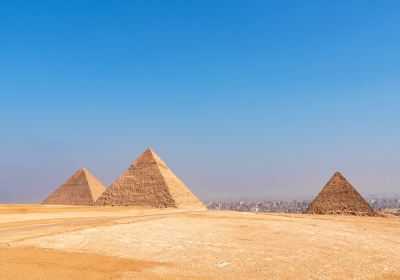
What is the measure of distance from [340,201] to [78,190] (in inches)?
1959

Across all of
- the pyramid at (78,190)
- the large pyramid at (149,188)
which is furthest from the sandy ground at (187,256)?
the pyramid at (78,190)

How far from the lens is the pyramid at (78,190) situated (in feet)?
238

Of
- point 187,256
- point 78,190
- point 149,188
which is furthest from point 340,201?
point 78,190

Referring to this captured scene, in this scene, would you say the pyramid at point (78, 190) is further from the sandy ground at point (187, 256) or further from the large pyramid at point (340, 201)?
the sandy ground at point (187, 256)

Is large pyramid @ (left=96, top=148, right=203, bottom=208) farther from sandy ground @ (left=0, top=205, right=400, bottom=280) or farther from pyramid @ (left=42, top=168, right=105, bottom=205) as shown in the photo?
sandy ground @ (left=0, top=205, right=400, bottom=280)

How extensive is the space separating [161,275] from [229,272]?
203 centimetres

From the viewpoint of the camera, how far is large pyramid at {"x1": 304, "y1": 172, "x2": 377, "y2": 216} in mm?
45312

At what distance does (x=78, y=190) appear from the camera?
74500 mm

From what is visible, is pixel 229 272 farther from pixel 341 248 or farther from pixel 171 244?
pixel 341 248

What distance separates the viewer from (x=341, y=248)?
1605cm

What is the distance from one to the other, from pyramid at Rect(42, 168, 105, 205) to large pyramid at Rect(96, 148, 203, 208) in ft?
38.7

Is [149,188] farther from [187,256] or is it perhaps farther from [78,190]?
[187,256]

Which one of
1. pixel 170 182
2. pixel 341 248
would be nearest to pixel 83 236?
pixel 341 248

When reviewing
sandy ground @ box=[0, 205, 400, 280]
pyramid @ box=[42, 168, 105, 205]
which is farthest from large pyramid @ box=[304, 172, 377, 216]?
pyramid @ box=[42, 168, 105, 205]
